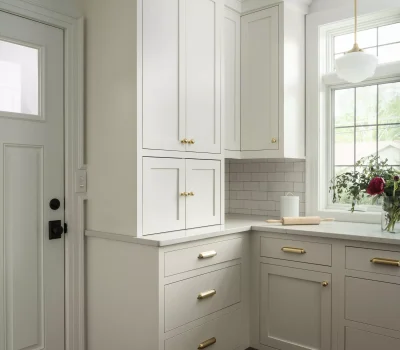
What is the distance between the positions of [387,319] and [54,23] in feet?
8.43

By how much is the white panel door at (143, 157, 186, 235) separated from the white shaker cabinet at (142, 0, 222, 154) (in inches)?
4.2

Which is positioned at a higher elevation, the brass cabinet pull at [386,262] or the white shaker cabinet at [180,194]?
the white shaker cabinet at [180,194]

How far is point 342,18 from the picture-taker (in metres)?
3.14

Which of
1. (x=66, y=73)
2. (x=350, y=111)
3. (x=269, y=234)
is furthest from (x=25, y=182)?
(x=350, y=111)

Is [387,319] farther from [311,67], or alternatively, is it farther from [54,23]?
[54,23]

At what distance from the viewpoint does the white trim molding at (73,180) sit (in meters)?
2.54

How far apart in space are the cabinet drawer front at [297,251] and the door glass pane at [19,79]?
1700 millimetres

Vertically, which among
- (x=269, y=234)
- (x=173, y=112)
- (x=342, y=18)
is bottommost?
(x=269, y=234)

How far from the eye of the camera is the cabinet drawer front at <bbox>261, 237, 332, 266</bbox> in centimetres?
257

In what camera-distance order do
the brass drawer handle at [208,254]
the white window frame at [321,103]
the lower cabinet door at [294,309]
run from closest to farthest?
the brass drawer handle at [208,254]
the lower cabinet door at [294,309]
the white window frame at [321,103]

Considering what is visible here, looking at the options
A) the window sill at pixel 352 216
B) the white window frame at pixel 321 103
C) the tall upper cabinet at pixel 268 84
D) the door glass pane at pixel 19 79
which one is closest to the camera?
the door glass pane at pixel 19 79

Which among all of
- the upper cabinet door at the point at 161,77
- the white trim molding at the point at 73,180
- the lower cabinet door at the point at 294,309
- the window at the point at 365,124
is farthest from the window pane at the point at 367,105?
the white trim molding at the point at 73,180

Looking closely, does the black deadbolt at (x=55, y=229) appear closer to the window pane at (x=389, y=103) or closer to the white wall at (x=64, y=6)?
the white wall at (x=64, y=6)

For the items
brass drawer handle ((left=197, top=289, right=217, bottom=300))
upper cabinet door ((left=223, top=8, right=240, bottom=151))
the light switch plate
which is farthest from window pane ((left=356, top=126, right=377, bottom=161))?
the light switch plate
